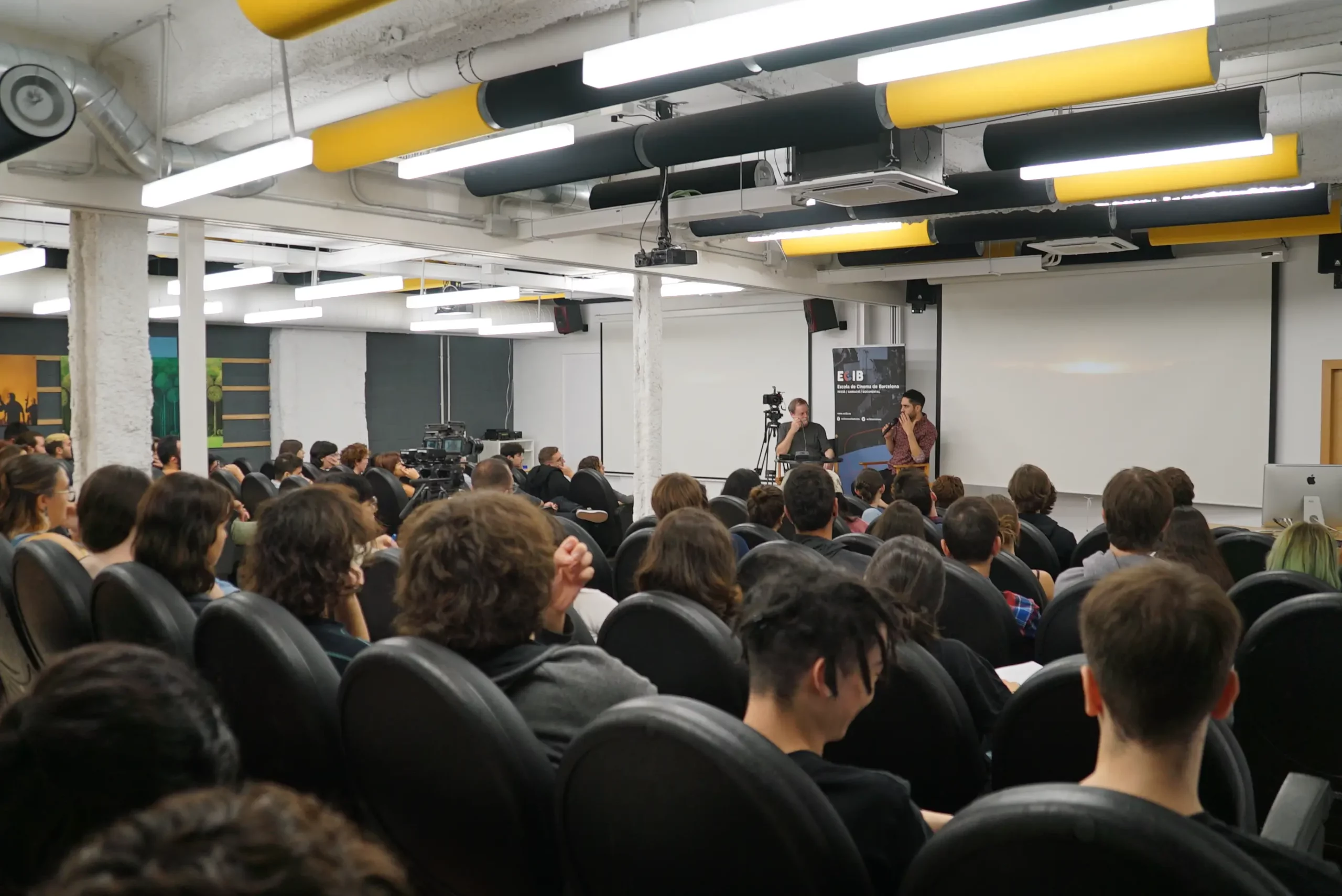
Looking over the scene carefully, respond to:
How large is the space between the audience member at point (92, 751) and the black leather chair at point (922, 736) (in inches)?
52.8

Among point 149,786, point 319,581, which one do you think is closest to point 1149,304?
point 319,581

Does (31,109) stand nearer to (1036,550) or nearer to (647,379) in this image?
(1036,550)

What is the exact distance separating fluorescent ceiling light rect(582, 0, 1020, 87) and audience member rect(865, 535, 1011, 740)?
4.51 feet

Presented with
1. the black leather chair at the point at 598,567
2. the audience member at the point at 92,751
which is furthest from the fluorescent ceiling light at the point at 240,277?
the audience member at the point at 92,751

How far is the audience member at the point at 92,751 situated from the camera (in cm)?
73

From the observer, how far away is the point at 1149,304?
9.26 metres

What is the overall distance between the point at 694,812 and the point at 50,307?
10842 mm

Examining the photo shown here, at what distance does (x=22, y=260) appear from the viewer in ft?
23.3

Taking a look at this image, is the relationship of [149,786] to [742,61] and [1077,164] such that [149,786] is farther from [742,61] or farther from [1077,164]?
[1077,164]

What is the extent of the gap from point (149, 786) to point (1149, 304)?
9.96 metres

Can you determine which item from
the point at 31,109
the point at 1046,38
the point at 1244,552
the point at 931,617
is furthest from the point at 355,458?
the point at 931,617

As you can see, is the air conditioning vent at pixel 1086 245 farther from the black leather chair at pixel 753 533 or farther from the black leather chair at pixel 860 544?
the black leather chair at pixel 860 544

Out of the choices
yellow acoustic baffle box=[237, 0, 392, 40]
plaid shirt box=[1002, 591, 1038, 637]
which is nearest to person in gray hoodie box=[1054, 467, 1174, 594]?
plaid shirt box=[1002, 591, 1038, 637]

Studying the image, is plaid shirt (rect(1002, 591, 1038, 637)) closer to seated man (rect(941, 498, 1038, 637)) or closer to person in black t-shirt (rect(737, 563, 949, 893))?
seated man (rect(941, 498, 1038, 637))
